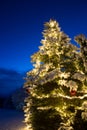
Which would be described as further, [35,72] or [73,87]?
[35,72]

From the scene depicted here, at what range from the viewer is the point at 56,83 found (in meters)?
13.0

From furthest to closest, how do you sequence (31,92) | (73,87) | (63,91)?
(31,92)
(63,91)
(73,87)

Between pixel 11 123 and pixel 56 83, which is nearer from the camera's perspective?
pixel 56 83

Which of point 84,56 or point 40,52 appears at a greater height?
point 40,52

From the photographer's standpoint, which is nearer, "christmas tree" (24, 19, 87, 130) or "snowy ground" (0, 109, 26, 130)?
"christmas tree" (24, 19, 87, 130)

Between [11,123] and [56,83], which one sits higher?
[56,83]

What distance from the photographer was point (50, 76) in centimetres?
1209

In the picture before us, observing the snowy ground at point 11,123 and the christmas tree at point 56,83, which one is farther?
the snowy ground at point 11,123

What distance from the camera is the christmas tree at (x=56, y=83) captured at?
39.9 ft

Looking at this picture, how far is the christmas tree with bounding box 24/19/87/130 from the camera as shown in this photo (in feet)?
39.9

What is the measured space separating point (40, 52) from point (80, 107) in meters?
3.46

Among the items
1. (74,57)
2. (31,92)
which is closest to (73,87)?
(74,57)

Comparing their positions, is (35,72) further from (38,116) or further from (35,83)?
(38,116)

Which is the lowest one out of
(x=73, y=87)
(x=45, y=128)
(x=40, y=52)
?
(x=45, y=128)
